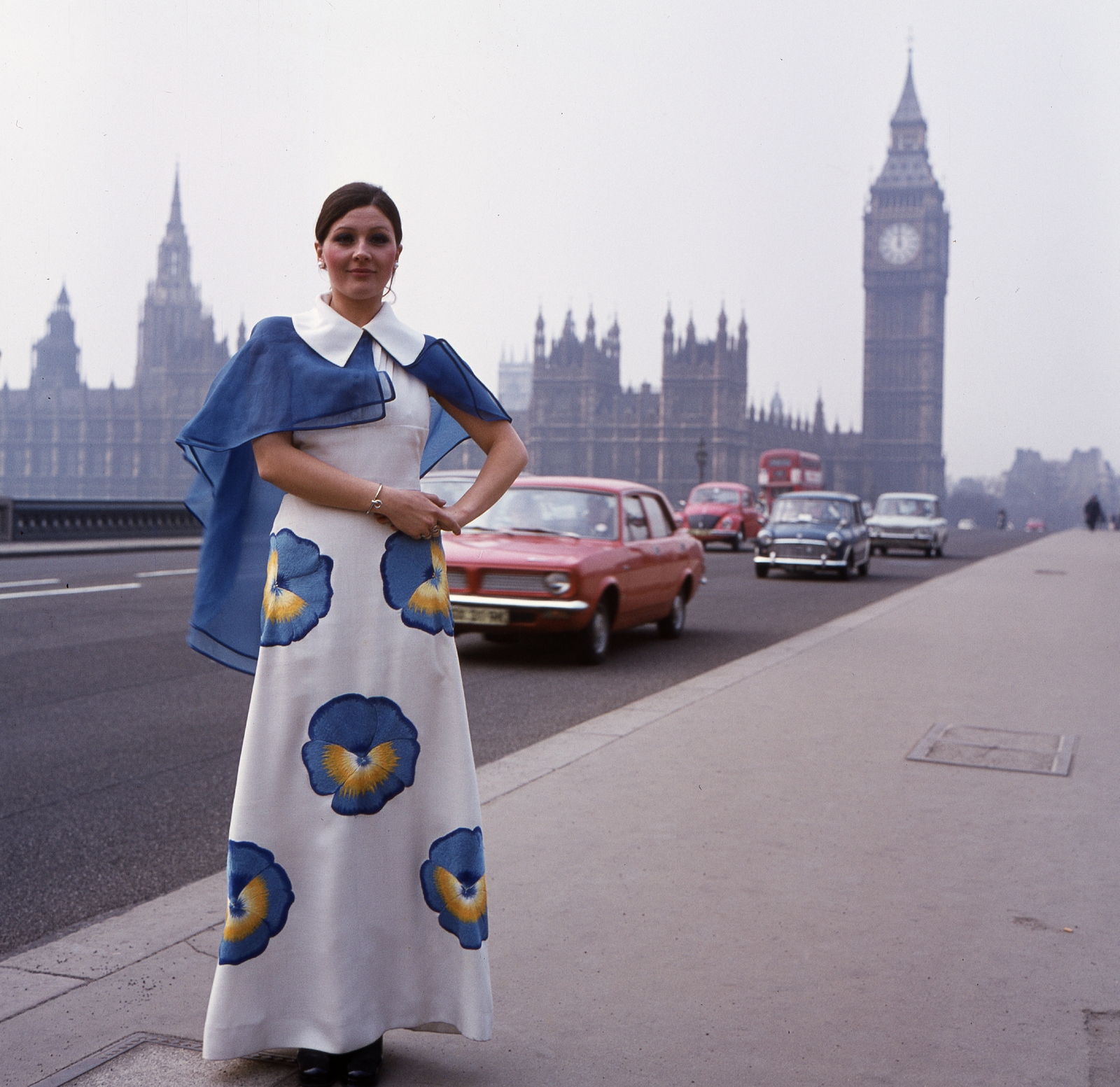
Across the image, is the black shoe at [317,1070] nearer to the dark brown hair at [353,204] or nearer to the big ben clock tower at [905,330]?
the dark brown hair at [353,204]

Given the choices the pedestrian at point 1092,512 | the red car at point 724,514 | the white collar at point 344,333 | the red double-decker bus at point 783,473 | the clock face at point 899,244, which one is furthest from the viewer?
the clock face at point 899,244

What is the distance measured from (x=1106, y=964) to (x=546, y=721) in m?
4.03

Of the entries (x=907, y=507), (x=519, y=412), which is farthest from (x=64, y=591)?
(x=519, y=412)

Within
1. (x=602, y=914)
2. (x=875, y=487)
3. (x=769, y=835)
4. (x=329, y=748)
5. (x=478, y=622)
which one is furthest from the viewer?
(x=875, y=487)

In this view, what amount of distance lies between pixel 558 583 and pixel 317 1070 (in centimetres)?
681

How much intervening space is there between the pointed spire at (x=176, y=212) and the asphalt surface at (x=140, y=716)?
12899 centimetres

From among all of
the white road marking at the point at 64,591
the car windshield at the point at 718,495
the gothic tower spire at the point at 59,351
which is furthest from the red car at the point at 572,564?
the gothic tower spire at the point at 59,351

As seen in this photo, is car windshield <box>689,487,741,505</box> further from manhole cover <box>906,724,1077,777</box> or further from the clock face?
the clock face

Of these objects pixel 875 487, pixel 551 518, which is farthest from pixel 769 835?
pixel 875 487

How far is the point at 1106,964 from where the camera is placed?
327 cm

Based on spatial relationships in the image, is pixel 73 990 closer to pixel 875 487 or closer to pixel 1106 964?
pixel 1106 964

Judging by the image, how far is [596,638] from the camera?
9.50 meters

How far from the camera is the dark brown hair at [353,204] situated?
2.60 metres

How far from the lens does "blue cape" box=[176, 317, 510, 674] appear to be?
254cm
